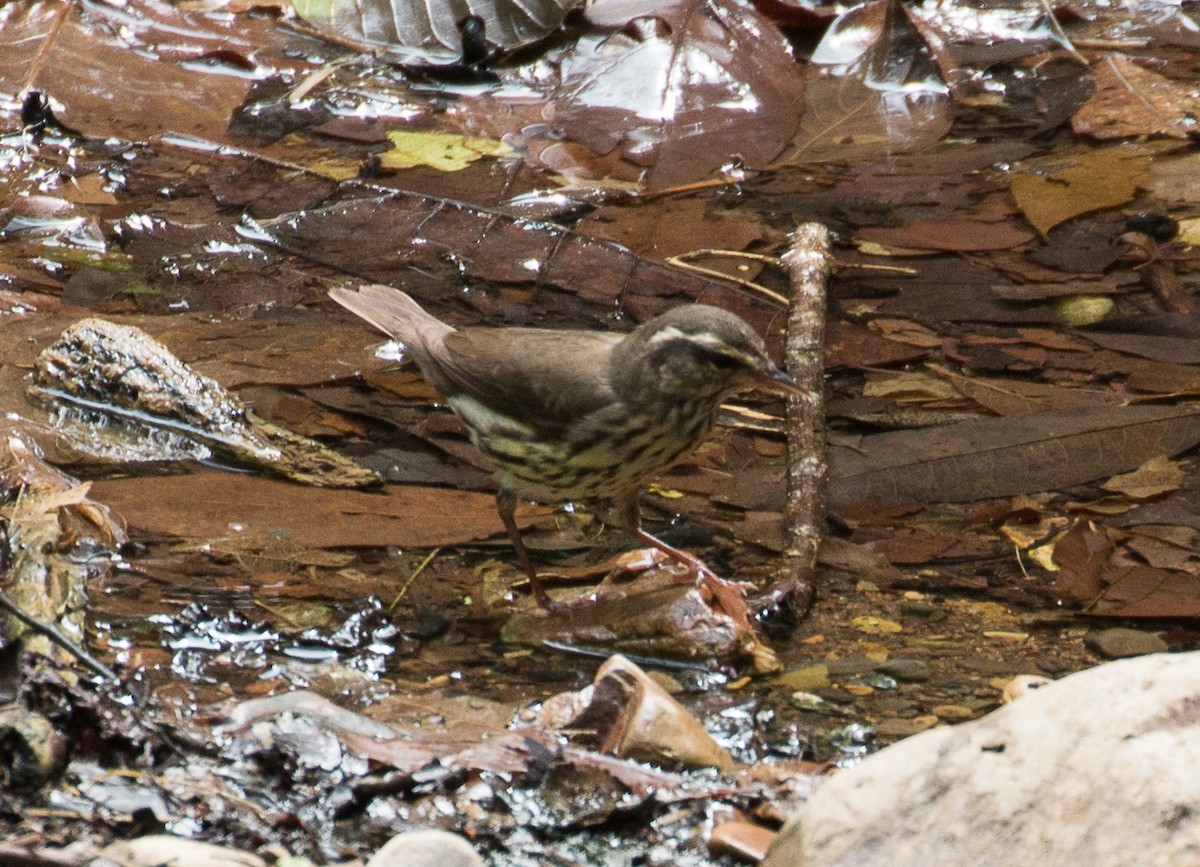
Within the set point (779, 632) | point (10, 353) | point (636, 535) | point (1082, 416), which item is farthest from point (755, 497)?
point (10, 353)

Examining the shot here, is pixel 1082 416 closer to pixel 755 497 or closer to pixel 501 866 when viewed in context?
pixel 755 497

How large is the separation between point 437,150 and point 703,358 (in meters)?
3.61

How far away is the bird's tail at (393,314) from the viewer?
5.53 meters

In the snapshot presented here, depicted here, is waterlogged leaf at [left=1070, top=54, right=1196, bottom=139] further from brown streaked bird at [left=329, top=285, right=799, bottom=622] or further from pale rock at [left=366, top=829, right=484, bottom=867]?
pale rock at [left=366, top=829, right=484, bottom=867]

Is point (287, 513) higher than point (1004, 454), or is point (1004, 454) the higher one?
point (287, 513)

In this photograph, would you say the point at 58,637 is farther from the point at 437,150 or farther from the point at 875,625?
the point at 437,150

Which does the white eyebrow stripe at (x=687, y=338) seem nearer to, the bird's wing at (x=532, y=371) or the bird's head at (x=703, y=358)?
the bird's head at (x=703, y=358)

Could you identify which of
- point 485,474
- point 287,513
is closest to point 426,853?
point 287,513

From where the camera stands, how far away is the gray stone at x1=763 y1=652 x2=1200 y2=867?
104 inches

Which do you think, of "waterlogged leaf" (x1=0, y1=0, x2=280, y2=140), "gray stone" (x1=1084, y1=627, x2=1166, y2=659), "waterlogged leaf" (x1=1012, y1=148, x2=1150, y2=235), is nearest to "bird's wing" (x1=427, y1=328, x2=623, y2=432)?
"gray stone" (x1=1084, y1=627, x2=1166, y2=659)

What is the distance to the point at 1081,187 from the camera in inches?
291

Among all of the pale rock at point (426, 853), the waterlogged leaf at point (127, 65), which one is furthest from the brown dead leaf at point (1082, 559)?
the waterlogged leaf at point (127, 65)

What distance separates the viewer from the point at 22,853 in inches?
113

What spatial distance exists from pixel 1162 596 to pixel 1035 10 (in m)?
5.73
